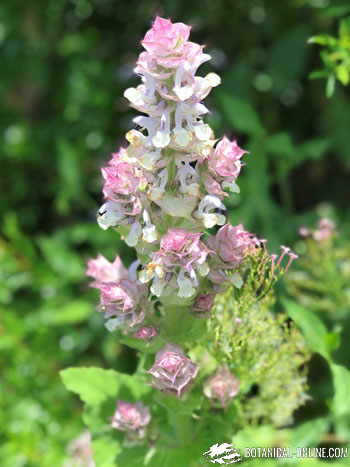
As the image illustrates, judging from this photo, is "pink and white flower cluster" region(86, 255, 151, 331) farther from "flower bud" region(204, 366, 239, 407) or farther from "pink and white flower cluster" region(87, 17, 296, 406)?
"flower bud" region(204, 366, 239, 407)

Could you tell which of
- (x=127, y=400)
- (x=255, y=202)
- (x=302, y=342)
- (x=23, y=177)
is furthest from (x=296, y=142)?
(x=127, y=400)

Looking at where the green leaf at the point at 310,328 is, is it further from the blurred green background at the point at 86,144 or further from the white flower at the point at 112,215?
the blurred green background at the point at 86,144

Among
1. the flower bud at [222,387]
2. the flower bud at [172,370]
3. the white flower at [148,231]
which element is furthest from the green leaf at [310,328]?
the white flower at [148,231]


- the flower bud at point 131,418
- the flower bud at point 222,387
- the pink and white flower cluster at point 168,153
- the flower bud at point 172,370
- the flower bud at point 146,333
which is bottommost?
the flower bud at point 131,418

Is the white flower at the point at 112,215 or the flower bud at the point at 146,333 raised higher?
the white flower at the point at 112,215

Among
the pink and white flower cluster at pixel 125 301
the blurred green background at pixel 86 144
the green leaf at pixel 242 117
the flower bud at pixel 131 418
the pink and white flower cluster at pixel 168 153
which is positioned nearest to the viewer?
the pink and white flower cluster at pixel 168 153

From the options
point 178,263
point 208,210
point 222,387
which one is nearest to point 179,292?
point 178,263

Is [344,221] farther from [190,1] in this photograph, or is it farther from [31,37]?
[31,37]

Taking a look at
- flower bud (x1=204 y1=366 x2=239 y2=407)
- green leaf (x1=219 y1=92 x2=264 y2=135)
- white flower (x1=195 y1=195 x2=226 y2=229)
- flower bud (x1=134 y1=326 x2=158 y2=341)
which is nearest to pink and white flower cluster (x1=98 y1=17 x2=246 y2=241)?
white flower (x1=195 y1=195 x2=226 y2=229)

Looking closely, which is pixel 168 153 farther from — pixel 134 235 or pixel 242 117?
pixel 242 117
